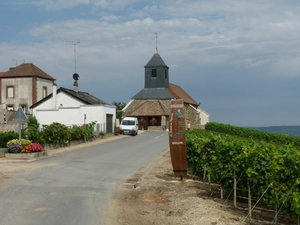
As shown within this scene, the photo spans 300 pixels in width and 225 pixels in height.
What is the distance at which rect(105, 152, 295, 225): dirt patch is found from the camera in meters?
9.98

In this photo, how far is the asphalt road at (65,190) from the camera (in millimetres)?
10272

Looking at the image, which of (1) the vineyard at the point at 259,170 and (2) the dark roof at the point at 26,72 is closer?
(1) the vineyard at the point at 259,170

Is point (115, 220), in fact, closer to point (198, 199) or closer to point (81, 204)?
point (81, 204)

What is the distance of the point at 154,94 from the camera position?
79312 mm

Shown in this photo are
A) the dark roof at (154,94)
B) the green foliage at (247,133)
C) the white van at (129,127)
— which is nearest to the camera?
the white van at (129,127)

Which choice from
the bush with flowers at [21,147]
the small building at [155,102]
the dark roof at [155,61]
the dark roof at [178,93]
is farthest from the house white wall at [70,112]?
the dark roof at [155,61]

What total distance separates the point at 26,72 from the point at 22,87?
7.57 ft

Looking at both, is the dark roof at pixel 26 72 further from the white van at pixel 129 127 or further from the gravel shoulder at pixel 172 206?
the gravel shoulder at pixel 172 206

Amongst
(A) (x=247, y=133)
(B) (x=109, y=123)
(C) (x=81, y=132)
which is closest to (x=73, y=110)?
(B) (x=109, y=123)

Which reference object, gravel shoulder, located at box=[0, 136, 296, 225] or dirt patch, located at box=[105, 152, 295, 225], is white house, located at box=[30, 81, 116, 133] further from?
dirt patch, located at box=[105, 152, 295, 225]

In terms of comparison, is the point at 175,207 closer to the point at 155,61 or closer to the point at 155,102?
the point at 155,102

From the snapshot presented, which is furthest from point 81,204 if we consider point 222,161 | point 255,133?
point 255,133

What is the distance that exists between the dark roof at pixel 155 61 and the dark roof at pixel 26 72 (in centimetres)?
1832

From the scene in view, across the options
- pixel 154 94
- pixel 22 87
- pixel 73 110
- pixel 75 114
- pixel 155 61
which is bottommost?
pixel 75 114
